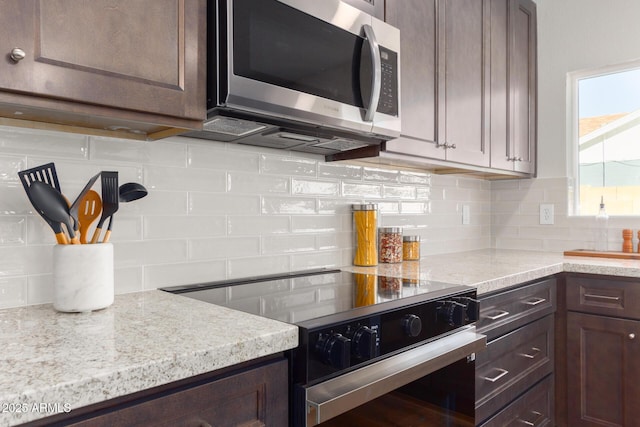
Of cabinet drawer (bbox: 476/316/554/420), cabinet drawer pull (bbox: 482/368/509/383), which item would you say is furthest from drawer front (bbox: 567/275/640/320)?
cabinet drawer pull (bbox: 482/368/509/383)

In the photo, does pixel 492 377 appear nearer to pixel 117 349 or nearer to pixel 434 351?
pixel 434 351

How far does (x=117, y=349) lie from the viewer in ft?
2.48

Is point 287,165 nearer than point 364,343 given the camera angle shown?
No

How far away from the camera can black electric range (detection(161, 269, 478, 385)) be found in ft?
3.04

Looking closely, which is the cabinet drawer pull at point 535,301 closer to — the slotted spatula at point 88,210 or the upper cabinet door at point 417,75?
the upper cabinet door at point 417,75

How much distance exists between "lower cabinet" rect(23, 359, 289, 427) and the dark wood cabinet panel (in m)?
1.68

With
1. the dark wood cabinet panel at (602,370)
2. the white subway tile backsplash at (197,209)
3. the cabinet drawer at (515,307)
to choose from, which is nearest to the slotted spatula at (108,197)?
the white subway tile backsplash at (197,209)

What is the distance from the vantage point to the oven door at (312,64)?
3.72 feet

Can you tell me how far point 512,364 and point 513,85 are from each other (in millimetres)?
1538

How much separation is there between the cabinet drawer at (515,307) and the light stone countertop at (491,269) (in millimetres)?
49

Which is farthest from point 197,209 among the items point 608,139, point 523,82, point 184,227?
point 608,139

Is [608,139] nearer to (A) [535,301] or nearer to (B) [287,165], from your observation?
(A) [535,301]

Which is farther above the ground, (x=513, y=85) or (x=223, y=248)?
(x=513, y=85)

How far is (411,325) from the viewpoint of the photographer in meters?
1.14
